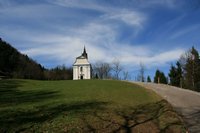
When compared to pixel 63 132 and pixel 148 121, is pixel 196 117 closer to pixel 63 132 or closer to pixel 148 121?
pixel 148 121

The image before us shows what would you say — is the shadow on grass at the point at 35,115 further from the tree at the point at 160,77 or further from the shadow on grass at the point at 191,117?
the tree at the point at 160,77

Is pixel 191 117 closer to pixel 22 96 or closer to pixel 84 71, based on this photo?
pixel 22 96

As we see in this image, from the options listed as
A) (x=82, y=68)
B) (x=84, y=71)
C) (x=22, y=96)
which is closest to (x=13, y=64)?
(x=82, y=68)

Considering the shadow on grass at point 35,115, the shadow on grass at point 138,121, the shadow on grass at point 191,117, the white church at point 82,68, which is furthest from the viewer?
the white church at point 82,68

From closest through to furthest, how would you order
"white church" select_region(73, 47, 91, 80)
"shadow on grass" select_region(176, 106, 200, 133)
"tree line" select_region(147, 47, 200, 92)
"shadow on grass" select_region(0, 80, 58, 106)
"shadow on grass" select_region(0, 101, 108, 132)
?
1. "shadow on grass" select_region(0, 101, 108, 132)
2. "shadow on grass" select_region(176, 106, 200, 133)
3. "shadow on grass" select_region(0, 80, 58, 106)
4. "tree line" select_region(147, 47, 200, 92)
5. "white church" select_region(73, 47, 91, 80)

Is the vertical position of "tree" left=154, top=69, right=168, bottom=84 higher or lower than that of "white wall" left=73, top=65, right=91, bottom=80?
lower

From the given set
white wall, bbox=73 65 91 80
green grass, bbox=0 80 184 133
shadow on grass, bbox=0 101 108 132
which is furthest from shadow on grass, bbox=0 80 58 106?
white wall, bbox=73 65 91 80

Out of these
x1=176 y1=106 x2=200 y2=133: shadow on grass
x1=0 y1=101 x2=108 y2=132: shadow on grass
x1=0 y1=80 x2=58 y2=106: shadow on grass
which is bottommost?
x1=176 y1=106 x2=200 y2=133: shadow on grass

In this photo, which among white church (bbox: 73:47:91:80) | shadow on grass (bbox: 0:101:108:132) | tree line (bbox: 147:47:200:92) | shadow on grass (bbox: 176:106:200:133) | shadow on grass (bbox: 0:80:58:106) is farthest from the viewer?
white church (bbox: 73:47:91:80)

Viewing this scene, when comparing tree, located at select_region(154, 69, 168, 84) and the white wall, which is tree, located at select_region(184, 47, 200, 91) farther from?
the white wall

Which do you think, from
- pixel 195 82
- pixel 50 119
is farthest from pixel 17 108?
pixel 195 82

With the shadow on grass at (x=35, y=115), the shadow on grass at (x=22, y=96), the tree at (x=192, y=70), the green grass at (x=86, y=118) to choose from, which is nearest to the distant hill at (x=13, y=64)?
the tree at (x=192, y=70)

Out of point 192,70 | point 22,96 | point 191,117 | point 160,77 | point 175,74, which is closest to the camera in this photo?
point 191,117

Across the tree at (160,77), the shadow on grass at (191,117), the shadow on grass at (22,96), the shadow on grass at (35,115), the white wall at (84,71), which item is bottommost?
the shadow on grass at (191,117)
